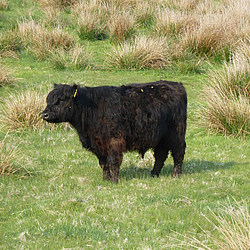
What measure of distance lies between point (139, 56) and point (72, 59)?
256 centimetres

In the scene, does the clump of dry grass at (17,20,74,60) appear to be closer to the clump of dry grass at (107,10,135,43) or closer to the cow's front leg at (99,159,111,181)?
the clump of dry grass at (107,10,135,43)

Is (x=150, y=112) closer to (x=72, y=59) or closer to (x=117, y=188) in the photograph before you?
(x=117, y=188)

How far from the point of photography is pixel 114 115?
26.6ft

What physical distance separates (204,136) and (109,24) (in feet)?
Result: 35.9

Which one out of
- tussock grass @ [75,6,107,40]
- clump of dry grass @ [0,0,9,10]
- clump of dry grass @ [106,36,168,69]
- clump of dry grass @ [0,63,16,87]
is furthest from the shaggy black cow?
clump of dry grass @ [0,0,9,10]

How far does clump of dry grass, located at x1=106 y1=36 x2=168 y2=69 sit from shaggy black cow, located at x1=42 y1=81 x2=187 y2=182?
9622 mm

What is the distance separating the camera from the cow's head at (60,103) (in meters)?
7.83

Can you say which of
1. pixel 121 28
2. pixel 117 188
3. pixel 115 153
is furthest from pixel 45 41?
pixel 117 188

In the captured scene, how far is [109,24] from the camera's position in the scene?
844 inches

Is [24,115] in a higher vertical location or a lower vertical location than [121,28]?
higher

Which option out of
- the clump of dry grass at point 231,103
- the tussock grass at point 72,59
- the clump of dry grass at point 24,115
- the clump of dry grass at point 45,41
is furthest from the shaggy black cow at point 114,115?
the clump of dry grass at point 45,41

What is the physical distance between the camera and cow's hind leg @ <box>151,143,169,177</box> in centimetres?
888

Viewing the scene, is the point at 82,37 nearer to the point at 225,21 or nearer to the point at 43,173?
the point at 225,21

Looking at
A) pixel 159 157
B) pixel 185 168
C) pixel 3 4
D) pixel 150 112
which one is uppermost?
pixel 150 112
